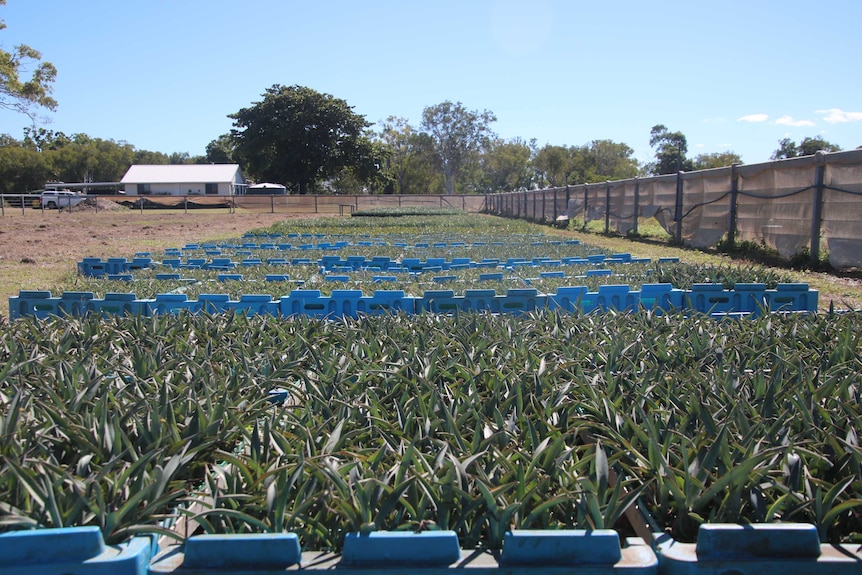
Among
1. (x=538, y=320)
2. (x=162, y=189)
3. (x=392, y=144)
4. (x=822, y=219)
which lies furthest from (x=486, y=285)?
(x=392, y=144)

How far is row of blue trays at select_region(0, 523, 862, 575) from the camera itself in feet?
4.78

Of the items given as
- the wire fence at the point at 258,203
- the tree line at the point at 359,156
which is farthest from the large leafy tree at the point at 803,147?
the wire fence at the point at 258,203

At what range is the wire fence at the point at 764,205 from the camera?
1085 centimetres

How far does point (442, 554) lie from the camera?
1.48 metres

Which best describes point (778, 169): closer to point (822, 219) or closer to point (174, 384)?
point (822, 219)

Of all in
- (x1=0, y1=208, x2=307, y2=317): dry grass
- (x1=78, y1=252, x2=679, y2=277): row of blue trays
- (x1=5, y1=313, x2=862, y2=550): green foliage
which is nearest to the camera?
(x1=5, y1=313, x2=862, y2=550): green foliage

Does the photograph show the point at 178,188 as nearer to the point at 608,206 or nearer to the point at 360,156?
the point at 360,156

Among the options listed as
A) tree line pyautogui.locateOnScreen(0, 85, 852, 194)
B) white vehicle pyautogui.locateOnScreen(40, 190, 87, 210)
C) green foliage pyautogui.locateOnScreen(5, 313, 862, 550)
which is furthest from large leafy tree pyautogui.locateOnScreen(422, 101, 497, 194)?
green foliage pyautogui.locateOnScreen(5, 313, 862, 550)

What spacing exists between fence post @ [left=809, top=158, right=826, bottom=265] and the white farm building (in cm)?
6339

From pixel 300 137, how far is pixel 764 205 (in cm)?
4972

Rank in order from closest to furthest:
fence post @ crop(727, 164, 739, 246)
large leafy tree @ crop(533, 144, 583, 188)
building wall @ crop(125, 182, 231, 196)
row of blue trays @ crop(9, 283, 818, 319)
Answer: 1. row of blue trays @ crop(9, 283, 818, 319)
2. fence post @ crop(727, 164, 739, 246)
3. building wall @ crop(125, 182, 231, 196)
4. large leafy tree @ crop(533, 144, 583, 188)

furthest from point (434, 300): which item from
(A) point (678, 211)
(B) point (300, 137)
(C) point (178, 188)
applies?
(C) point (178, 188)

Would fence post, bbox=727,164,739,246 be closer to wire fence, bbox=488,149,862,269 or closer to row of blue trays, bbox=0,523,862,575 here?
wire fence, bbox=488,149,862,269

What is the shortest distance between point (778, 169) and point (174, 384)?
1353cm
